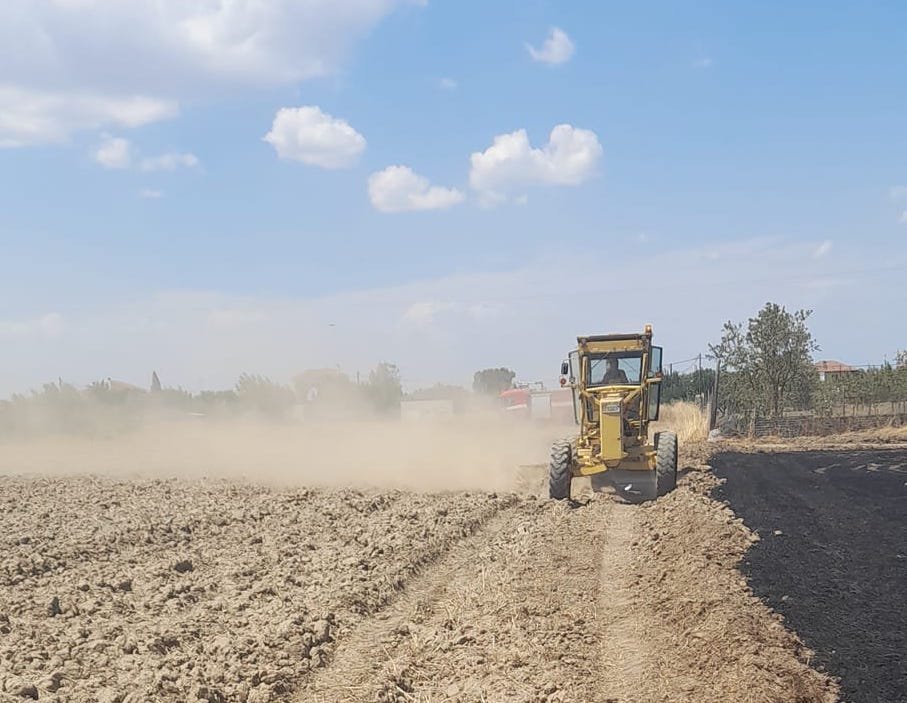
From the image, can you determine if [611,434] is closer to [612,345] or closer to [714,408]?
[612,345]

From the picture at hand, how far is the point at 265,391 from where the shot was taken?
52.2m

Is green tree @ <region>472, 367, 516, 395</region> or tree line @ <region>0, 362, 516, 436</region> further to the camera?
green tree @ <region>472, 367, 516, 395</region>

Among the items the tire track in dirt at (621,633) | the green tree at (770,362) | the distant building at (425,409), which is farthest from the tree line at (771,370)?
the tire track in dirt at (621,633)

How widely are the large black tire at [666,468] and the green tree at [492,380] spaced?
59.9 meters

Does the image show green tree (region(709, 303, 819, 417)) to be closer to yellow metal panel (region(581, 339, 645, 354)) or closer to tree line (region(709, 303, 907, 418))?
tree line (region(709, 303, 907, 418))

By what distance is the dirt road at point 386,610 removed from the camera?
688 cm

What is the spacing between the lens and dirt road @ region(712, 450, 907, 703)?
22.5 ft

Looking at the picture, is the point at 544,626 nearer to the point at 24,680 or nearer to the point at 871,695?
the point at 871,695

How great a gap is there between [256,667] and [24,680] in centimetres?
176

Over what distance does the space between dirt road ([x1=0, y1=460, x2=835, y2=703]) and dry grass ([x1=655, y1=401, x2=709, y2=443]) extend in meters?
21.5

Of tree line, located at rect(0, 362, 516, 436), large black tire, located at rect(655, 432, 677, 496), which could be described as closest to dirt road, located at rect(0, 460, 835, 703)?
large black tire, located at rect(655, 432, 677, 496)

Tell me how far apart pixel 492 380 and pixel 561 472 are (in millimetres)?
74449

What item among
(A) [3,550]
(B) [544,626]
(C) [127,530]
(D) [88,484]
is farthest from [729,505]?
(D) [88,484]

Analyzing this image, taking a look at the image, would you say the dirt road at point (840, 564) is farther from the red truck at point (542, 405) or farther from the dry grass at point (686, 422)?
the red truck at point (542, 405)
